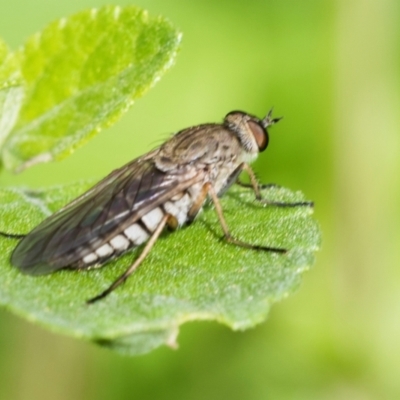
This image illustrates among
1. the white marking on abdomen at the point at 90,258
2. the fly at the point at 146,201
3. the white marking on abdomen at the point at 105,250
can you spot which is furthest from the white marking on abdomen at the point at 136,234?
the white marking on abdomen at the point at 90,258

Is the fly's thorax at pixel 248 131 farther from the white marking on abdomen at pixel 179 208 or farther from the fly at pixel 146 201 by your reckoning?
the white marking on abdomen at pixel 179 208

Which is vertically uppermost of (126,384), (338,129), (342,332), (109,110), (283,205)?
(109,110)

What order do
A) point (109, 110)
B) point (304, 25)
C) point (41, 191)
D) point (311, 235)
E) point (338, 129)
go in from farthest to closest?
point (304, 25) < point (338, 129) < point (41, 191) < point (109, 110) < point (311, 235)

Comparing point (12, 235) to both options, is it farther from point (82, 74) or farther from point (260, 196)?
point (260, 196)

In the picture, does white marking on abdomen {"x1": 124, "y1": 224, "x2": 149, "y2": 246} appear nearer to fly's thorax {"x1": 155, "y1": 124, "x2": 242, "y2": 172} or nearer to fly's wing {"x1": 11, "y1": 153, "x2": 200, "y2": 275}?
fly's wing {"x1": 11, "y1": 153, "x2": 200, "y2": 275}

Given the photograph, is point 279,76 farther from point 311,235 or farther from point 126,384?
point 311,235

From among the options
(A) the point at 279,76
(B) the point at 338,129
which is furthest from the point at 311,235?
(A) the point at 279,76

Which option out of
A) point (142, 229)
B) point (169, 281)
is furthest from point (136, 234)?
point (169, 281)
